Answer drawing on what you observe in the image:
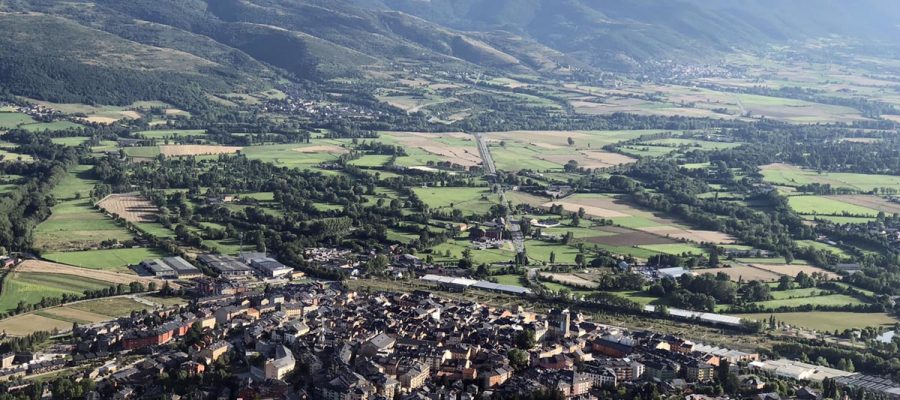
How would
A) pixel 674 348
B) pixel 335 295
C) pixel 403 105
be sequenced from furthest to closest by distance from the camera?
pixel 403 105 < pixel 335 295 < pixel 674 348

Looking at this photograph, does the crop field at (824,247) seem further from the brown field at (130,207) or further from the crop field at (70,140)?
the crop field at (70,140)

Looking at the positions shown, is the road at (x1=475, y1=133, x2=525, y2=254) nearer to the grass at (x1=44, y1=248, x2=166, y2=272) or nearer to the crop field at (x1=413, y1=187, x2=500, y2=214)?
the crop field at (x1=413, y1=187, x2=500, y2=214)

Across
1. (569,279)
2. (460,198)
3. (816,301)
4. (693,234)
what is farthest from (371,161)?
(816,301)

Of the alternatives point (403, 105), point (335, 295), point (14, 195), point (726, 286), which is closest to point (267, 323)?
point (335, 295)

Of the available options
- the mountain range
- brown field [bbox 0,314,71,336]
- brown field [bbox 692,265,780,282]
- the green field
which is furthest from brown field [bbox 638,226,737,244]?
the mountain range

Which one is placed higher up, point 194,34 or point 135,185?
point 194,34

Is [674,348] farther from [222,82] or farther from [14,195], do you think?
[222,82]
